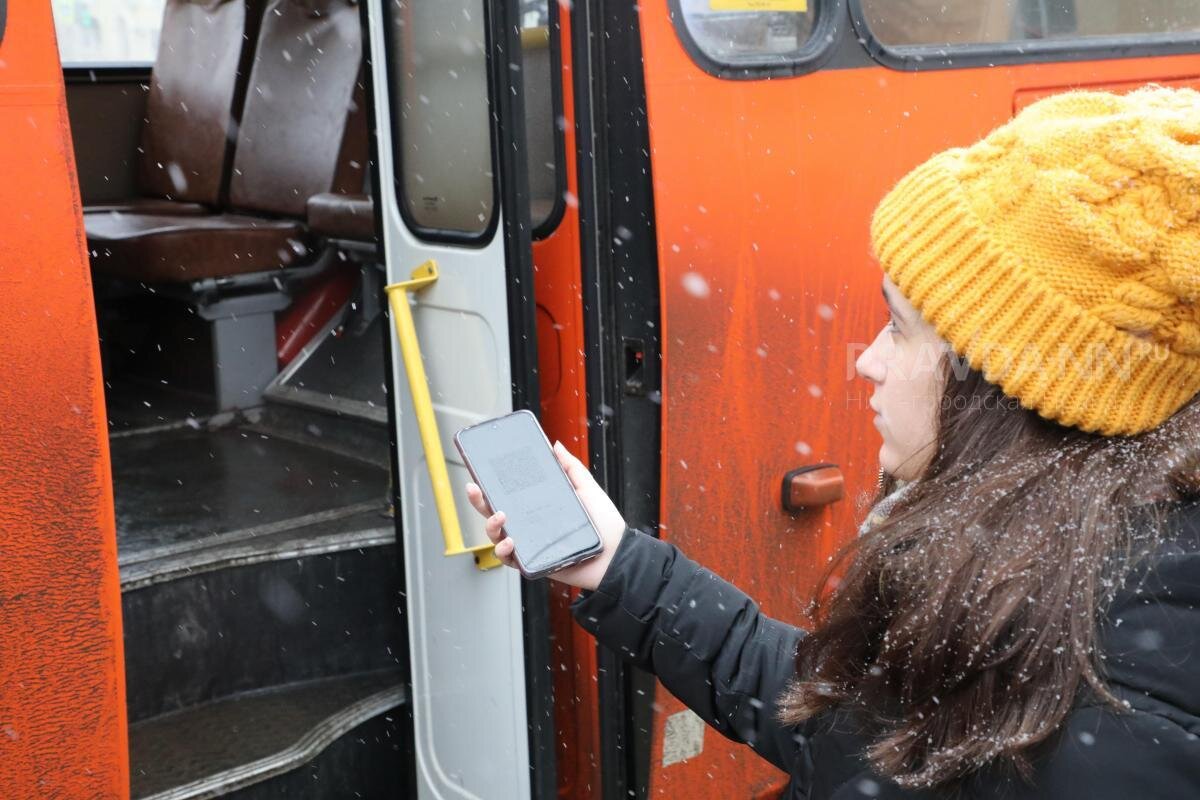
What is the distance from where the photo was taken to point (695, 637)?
1517 millimetres

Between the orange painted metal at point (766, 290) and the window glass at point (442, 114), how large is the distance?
308mm

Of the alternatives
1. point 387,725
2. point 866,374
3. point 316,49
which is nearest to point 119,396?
point 316,49

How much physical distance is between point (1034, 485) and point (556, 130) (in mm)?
1335

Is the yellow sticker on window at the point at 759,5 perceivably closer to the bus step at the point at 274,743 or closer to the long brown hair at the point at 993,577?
the long brown hair at the point at 993,577

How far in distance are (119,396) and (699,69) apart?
302 cm

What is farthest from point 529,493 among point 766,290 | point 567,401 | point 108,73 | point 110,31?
point 110,31

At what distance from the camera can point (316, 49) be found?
464 centimetres

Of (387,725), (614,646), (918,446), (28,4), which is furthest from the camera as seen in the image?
(387,725)

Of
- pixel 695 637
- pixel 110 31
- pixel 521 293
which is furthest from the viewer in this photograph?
pixel 110 31

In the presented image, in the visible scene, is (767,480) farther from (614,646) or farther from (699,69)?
(614,646)

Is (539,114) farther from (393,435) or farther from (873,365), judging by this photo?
(873,365)

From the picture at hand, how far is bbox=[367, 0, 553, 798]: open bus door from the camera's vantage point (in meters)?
2.20

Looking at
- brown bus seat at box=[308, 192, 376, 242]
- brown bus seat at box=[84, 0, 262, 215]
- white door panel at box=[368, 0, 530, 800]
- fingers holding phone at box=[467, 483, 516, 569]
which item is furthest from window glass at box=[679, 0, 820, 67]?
brown bus seat at box=[84, 0, 262, 215]

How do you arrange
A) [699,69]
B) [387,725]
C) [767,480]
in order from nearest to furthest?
[699,69], [767,480], [387,725]
